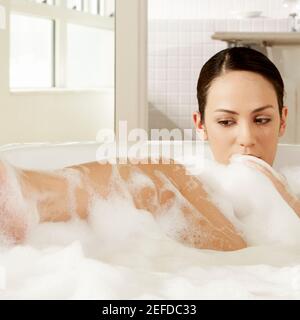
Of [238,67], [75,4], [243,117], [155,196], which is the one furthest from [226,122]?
[75,4]

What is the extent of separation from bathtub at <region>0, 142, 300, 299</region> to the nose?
0.25 metres

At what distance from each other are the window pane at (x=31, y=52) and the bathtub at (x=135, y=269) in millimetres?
2099

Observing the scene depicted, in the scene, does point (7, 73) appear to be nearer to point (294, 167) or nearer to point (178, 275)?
point (294, 167)

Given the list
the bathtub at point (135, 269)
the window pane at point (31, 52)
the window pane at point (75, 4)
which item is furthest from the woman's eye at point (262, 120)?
→ the window pane at point (75, 4)

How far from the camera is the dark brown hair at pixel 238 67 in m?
1.64

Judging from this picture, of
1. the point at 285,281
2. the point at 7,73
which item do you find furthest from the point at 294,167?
the point at 7,73

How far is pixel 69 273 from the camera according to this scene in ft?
3.83

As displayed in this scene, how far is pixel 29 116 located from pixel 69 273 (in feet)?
7.40

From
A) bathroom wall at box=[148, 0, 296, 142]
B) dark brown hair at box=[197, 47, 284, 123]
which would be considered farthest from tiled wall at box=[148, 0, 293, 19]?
dark brown hair at box=[197, 47, 284, 123]

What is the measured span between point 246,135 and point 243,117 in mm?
47

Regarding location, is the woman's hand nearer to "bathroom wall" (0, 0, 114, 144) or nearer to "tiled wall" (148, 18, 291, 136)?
"bathroom wall" (0, 0, 114, 144)

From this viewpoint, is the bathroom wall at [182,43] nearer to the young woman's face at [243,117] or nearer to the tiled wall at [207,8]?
the tiled wall at [207,8]

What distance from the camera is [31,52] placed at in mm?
3641

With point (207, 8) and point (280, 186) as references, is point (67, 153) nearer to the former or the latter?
point (280, 186)
